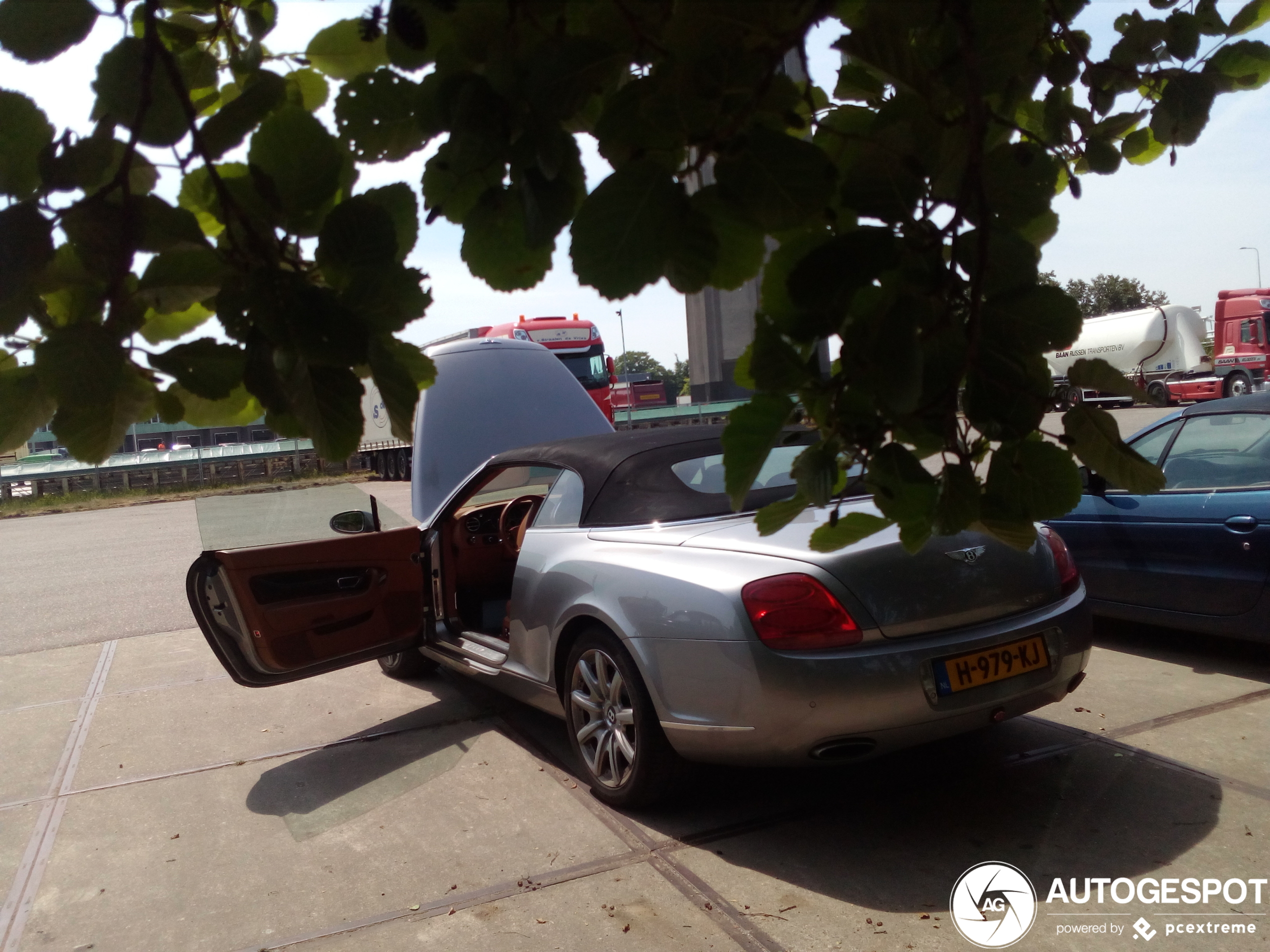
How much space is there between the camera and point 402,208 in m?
1.24

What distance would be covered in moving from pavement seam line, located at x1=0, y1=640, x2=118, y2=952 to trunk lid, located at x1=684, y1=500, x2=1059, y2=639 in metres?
2.44

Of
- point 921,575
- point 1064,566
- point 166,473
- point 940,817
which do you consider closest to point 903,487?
point 921,575

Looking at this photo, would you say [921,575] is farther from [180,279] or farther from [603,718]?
[180,279]

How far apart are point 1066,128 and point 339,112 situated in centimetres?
149

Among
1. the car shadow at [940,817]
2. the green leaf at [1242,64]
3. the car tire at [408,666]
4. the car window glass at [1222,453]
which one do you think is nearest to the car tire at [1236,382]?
the car window glass at [1222,453]

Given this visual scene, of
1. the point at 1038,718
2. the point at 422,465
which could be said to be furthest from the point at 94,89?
the point at 422,465

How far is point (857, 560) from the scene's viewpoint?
10.4 feet

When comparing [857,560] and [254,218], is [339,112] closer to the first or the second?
[254,218]

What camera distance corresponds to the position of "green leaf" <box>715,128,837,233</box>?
1.19 meters

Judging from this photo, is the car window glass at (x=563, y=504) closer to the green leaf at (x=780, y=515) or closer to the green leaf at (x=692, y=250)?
the green leaf at (x=780, y=515)

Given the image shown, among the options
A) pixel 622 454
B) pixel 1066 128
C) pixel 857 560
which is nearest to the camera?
pixel 1066 128

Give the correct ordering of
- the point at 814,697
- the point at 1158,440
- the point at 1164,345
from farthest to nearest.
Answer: the point at 1164,345
the point at 1158,440
the point at 814,697

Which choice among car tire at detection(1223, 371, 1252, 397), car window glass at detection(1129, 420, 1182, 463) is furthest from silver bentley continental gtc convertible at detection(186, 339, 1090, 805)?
car tire at detection(1223, 371, 1252, 397)

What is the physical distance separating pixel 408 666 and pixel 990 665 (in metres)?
3.43
